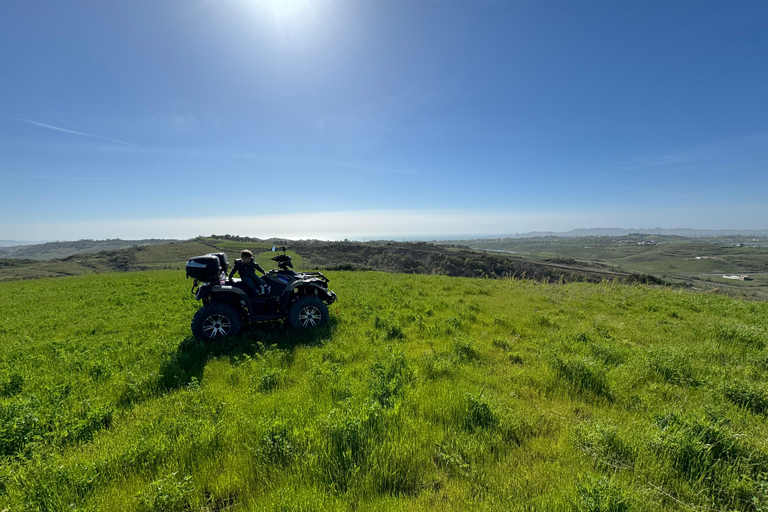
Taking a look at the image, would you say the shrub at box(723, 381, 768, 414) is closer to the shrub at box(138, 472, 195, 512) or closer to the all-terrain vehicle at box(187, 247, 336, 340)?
the shrub at box(138, 472, 195, 512)

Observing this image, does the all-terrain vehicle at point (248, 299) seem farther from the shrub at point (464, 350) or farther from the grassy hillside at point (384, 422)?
the shrub at point (464, 350)

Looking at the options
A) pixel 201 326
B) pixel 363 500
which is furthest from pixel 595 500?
pixel 201 326

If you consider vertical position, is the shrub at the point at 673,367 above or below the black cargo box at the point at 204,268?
below

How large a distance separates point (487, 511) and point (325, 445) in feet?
5.13

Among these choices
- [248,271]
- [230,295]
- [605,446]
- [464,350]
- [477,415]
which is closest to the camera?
[605,446]

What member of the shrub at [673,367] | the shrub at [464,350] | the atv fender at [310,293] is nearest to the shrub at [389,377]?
the shrub at [464,350]

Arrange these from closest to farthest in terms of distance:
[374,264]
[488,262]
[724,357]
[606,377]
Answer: [606,377]
[724,357]
[488,262]
[374,264]

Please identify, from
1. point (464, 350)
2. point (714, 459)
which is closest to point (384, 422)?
point (464, 350)

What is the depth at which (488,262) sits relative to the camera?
153ft

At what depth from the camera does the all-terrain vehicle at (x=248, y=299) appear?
20.7ft

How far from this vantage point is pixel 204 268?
6254mm

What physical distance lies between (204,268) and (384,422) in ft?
17.4

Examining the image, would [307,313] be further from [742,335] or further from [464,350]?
[742,335]

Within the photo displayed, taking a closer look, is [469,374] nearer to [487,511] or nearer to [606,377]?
[606,377]
